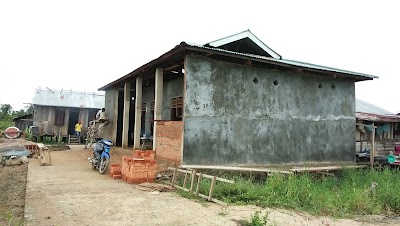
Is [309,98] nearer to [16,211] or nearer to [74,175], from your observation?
[74,175]

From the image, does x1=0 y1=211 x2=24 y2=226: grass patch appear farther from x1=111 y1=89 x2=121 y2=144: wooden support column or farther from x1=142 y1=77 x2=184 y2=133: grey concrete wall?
x1=111 y1=89 x2=121 y2=144: wooden support column

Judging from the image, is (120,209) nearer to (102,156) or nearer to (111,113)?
(102,156)

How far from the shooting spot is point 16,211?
18.2 ft

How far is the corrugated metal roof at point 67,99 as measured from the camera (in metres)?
24.0

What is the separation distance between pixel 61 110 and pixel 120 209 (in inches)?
852

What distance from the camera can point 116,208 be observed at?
5.33m

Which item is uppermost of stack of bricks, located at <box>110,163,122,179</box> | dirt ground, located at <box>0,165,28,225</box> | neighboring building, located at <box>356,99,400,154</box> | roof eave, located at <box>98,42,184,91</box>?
roof eave, located at <box>98,42,184,91</box>

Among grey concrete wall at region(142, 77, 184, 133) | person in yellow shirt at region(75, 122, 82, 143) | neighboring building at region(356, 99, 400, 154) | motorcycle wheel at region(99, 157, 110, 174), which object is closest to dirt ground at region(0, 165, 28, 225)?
motorcycle wheel at region(99, 157, 110, 174)

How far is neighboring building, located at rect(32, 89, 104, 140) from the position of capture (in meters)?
23.7

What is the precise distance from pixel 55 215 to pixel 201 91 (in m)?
5.18

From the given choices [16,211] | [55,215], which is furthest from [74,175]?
[55,215]

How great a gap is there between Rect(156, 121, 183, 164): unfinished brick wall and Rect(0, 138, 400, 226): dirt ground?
5.72 feet

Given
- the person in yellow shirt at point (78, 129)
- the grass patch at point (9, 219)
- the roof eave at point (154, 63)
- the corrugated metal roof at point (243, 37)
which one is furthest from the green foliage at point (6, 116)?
the grass patch at point (9, 219)

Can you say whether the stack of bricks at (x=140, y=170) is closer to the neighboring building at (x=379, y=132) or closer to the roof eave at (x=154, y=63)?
the roof eave at (x=154, y=63)
